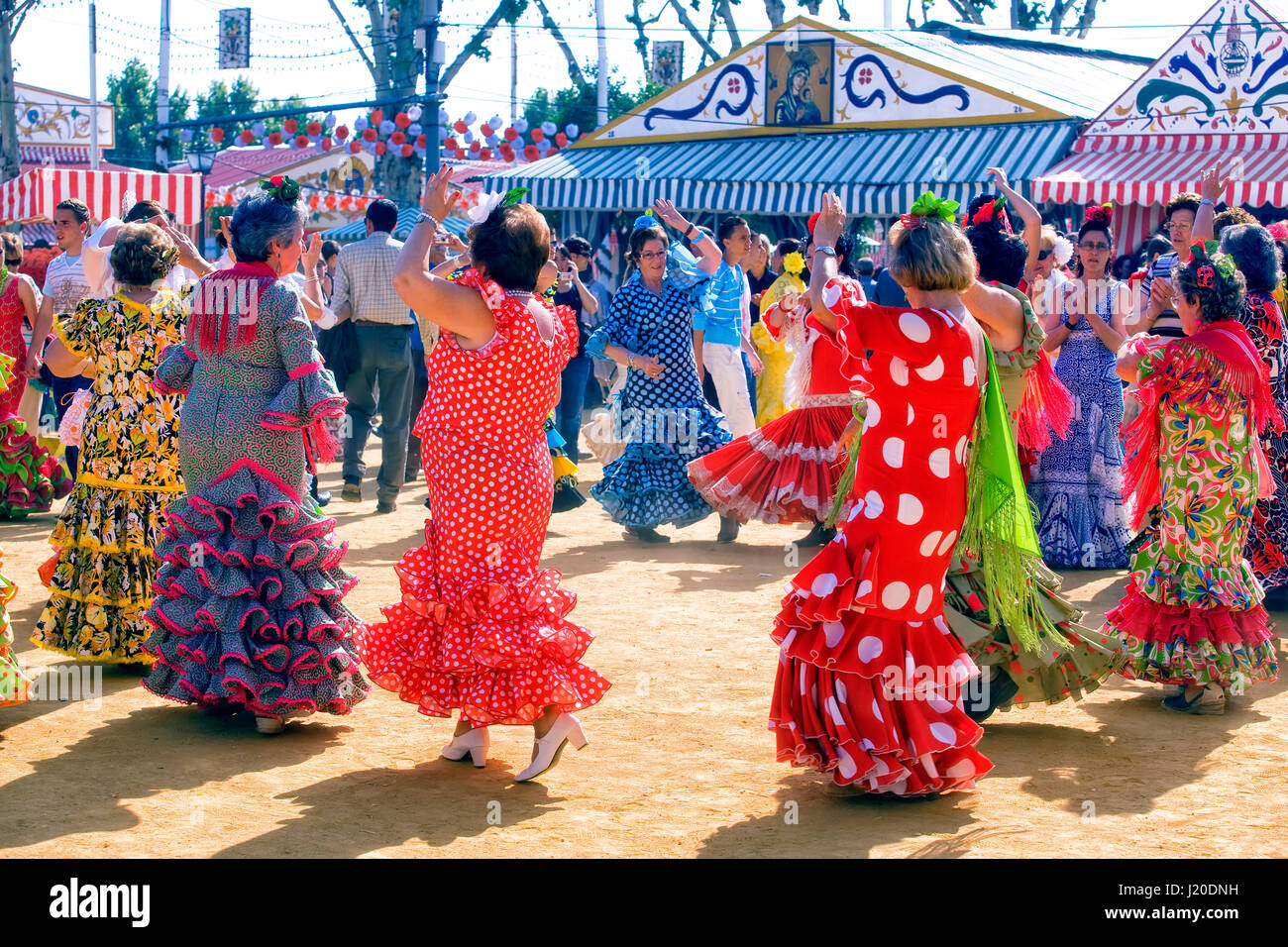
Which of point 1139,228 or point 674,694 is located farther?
point 1139,228

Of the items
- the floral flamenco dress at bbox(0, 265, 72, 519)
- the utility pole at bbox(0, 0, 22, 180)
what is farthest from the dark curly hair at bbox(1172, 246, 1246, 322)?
Result: the utility pole at bbox(0, 0, 22, 180)

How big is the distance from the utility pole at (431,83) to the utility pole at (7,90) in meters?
8.43

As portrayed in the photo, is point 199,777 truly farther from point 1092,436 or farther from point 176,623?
point 1092,436

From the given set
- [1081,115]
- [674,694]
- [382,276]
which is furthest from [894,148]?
[674,694]

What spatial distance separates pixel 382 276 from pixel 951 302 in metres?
6.91

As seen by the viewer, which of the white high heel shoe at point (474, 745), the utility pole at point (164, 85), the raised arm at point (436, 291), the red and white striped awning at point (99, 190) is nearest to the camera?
the raised arm at point (436, 291)

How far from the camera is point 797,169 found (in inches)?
821

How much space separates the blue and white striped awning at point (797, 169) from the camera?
62.0ft

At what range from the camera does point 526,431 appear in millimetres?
4918

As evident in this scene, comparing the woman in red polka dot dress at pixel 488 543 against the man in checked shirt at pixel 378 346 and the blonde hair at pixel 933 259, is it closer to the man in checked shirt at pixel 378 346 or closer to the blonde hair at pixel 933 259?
the blonde hair at pixel 933 259

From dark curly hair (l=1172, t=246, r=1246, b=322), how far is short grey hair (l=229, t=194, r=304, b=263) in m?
3.54

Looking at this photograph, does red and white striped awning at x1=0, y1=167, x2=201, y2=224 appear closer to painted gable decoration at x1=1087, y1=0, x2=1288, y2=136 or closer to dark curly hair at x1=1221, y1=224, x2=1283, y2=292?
painted gable decoration at x1=1087, y1=0, x2=1288, y2=136

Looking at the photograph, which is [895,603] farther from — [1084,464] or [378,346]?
[378,346]

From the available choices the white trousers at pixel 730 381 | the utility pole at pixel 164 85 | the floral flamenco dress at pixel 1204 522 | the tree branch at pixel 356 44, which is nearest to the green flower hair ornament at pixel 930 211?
the floral flamenco dress at pixel 1204 522
